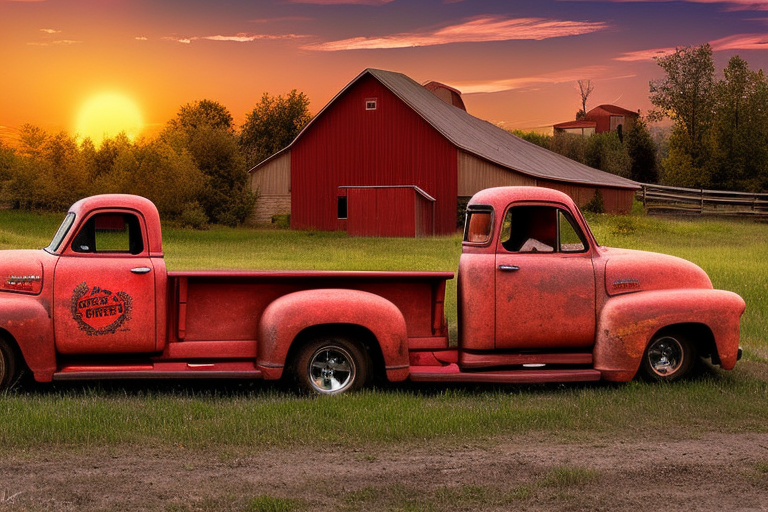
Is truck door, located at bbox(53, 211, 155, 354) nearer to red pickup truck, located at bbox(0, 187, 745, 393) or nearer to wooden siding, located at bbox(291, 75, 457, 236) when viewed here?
red pickup truck, located at bbox(0, 187, 745, 393)

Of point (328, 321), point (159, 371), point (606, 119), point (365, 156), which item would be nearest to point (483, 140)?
point (365, 156)

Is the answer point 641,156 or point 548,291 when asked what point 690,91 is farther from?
point 548,291

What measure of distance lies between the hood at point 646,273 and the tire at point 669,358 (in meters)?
0.58

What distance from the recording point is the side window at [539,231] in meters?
9.74

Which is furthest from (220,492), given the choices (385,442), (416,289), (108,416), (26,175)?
(26,175)

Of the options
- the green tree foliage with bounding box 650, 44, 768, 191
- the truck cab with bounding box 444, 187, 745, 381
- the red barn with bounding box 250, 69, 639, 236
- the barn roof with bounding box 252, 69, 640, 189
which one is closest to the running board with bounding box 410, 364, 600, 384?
the truck cab with bounding box 444, 187, 745, 381

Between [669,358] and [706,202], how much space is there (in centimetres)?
6411

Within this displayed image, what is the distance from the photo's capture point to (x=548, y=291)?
31.3 ft

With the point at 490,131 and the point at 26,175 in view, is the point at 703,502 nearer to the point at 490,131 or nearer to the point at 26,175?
the point at 490,131

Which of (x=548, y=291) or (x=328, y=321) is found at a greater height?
(x=548, y=291)

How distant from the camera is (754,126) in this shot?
73.2 metres

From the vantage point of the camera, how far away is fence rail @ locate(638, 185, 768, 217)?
6362 centimetres

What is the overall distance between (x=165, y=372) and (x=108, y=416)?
0.92 meters

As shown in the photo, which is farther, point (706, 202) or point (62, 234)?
point (706, 202)
